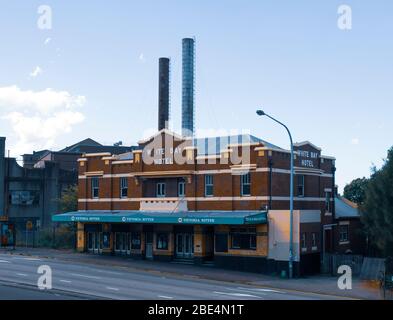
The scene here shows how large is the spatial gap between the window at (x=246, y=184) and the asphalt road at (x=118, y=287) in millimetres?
8059

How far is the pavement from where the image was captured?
2605cm

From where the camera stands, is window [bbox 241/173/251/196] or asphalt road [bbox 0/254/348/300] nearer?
asphalt road [bbox 0/254/348/300]

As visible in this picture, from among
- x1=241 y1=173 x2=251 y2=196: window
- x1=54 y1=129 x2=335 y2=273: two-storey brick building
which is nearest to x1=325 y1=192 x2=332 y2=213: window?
x1=54 y1=129 x2=335 y2=273: two-storey brick building

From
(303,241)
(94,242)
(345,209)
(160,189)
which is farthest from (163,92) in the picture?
(303,241)

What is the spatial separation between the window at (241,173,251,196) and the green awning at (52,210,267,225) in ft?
4.82

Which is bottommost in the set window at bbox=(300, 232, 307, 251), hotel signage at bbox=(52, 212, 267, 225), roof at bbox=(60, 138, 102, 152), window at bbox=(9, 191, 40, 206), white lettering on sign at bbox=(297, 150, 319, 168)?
window at bbox=(300, 232, 307, 251)

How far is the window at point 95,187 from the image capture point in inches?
1948

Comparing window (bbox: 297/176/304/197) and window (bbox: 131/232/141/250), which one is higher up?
window (bbox: 297/176/304/197)

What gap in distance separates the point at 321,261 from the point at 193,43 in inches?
1244

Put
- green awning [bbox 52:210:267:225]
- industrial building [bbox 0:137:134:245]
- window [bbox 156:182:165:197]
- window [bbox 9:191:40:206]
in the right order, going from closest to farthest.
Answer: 1. green awning [bbox 52:210:267:225]
2. window [bbox 156:182:165:197]
3. industrial building [bbox 0:137:134:245]
4. window [bbox 9:191:40:206]

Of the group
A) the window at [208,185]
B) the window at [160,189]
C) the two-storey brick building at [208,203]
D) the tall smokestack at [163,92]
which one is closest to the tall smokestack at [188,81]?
the tall smokestack at [163,92]

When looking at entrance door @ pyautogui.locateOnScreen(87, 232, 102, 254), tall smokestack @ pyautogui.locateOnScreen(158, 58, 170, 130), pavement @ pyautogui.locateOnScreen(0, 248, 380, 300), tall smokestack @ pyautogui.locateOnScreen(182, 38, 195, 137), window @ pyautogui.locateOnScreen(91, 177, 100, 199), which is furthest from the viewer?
tall smokestack @ pyautogui.locateOnScreen(182, 38, 195, 137)

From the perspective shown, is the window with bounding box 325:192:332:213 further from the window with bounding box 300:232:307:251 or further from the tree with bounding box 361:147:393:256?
the tree with bounding box 361:147:393:256

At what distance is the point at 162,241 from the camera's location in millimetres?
44719
